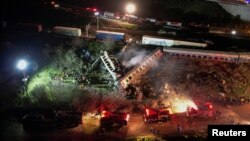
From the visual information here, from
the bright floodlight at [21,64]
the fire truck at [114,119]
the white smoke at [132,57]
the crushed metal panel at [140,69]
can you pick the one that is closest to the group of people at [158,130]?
the fire truck at [114,119]

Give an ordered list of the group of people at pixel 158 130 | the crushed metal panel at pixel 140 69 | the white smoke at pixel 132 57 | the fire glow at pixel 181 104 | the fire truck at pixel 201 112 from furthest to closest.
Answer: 1. the white smoke at pixel 132 57
2. the crushed metal panel at pixel 140 69
3. the fire glow at pixel 181 104
4. the fire truck at pixel 201 112
5. the group of people at pixel 158 130

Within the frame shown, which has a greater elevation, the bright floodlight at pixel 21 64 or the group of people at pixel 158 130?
the bright floodlight at pixel 21 64

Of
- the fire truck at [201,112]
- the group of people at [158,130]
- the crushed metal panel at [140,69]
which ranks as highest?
the crushed metal panel at [140,69]

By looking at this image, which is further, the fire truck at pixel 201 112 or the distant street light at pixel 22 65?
the distant street light at pixel 22 65

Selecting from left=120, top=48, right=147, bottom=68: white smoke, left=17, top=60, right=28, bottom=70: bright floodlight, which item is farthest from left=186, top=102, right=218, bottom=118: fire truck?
left=17, top=60, right=28, bottom=70: bright floodlight

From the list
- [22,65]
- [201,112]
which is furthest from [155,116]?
[22,65]

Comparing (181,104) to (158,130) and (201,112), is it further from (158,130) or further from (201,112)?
(158,130)

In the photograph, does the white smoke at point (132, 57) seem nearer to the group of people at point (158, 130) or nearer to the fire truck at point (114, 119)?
the fire truck at point (114, 119)
